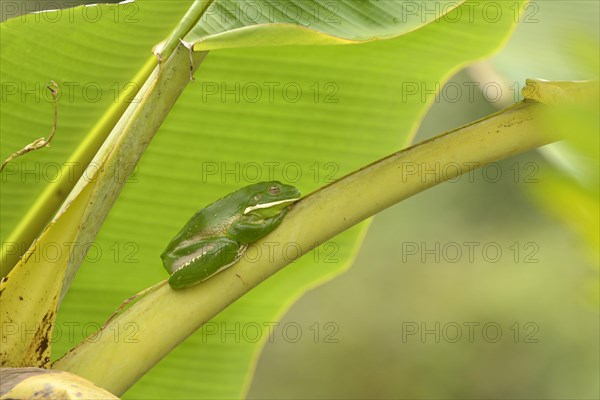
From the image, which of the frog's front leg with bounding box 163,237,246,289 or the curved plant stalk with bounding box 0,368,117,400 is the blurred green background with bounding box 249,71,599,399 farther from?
the curved plant stalk with bounding box 0,368,117,400

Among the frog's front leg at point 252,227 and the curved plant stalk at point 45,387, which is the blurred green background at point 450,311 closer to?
the frog's front leg at point 252,227

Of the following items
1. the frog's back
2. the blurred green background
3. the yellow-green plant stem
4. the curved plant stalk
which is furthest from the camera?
the blurred green background

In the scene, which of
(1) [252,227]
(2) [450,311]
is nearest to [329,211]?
(1) [252,227]

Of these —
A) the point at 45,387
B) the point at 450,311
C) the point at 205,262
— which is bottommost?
the point at 45,387

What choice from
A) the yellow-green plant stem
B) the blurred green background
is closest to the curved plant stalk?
the yellow-green plant stem

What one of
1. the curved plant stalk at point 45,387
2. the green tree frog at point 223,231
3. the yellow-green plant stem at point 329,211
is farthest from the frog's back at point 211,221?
the curved plant stalk at point 45,387

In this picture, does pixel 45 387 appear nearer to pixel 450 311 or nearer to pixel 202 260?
pixel 202 260
